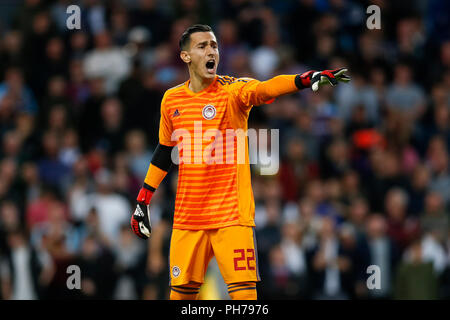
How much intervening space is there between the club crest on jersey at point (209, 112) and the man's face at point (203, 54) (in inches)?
9.3

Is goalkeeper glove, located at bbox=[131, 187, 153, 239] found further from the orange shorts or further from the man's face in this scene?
the man's face

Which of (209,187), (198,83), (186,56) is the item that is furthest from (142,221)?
(186,56)

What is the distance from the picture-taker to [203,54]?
275 inches

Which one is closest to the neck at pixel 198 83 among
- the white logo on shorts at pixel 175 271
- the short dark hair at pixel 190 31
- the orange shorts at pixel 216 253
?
the short dark hair at pixel 190 31

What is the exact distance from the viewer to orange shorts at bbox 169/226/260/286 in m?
6.78

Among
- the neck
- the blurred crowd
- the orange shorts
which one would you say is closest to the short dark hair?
the neck

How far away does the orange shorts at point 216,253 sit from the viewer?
6.78 metres

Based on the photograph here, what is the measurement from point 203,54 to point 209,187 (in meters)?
1.05

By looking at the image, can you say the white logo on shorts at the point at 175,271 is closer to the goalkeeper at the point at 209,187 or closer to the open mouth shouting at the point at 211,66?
the goalkeeper at the point at 209,187

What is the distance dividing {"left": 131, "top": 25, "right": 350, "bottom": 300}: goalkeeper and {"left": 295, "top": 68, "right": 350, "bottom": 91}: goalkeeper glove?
0.39 metres

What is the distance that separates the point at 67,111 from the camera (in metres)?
13.2

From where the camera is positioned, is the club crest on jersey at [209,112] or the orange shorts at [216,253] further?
the club crest on jersey at [209,112]

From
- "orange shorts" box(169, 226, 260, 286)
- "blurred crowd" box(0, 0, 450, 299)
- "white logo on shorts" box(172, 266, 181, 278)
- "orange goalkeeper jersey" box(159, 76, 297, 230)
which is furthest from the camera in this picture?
"blurred crowd" box(0, 0, 450, 299)
